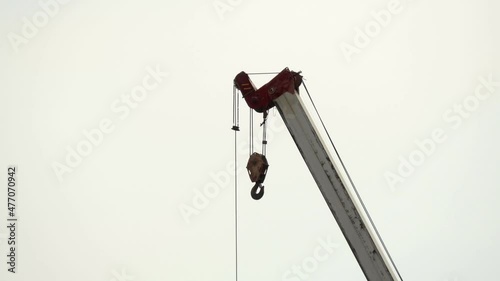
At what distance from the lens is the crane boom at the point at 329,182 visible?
7.49 feet

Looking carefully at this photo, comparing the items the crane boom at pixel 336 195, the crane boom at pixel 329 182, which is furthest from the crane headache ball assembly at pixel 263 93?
Answer: the crane boom at pixel 336 195

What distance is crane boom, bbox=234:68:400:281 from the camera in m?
2.28

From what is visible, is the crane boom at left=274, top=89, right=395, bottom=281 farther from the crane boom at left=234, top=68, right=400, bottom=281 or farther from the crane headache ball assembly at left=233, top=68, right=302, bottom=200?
the crane headache ball assembly at left=233, top=68, right=302, bottom=200

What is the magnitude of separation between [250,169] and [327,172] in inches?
20.7

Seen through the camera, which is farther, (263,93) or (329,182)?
(263,93)

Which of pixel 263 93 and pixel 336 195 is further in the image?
pixel 263 93

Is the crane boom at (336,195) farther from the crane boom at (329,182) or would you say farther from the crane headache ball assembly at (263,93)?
the crane headache ball assembly at (263,93)

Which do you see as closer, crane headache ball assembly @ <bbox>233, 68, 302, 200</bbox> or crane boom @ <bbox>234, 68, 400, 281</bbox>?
crane boom @ <bbox>234, 68, 400, 281</bbox>

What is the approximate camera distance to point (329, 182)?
2.35 m

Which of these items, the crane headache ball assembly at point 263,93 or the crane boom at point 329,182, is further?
the crane headache ball assembly at point 263,93

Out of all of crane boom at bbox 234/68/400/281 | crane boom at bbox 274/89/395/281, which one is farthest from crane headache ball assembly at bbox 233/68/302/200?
crane boom at bbox 274/89/395/281

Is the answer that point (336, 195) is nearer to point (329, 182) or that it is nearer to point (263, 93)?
point (329, 182)

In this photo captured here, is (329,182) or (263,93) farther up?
(263,93)

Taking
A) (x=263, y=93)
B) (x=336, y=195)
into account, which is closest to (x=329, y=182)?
(x=336, y=195)
